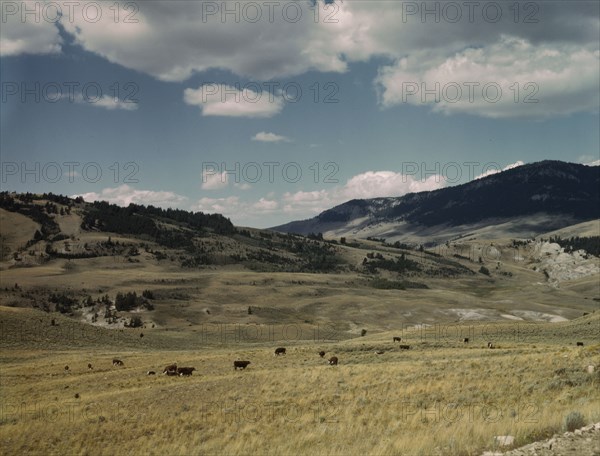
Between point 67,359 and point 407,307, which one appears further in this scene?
point 407,307

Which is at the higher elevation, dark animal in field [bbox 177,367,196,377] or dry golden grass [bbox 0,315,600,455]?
dry golden grass [bbox 0,315,600,455]

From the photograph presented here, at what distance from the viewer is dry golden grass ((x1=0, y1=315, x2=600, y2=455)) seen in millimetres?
15672

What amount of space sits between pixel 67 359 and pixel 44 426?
30166 mm

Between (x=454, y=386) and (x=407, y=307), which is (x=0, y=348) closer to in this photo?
(x=454, y=386)

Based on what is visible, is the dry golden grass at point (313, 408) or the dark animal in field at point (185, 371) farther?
the dark animal in field at point (185, 371)

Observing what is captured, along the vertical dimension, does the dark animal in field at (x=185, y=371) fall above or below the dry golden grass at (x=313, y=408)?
below

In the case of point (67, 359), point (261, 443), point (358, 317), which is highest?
point (261, 443)

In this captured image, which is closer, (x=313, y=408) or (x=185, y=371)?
(x=313, y=408)

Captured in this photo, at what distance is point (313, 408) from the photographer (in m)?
22.5

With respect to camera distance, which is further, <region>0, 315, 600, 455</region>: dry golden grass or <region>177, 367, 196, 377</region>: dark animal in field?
<region>177, 367, 196, 377</region>: dark animal in field

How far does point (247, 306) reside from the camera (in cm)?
13475

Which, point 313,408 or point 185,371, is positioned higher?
point 313,408

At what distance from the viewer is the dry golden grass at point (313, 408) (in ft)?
51.4

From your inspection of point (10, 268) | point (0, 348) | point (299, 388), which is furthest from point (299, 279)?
point (299, 388)
